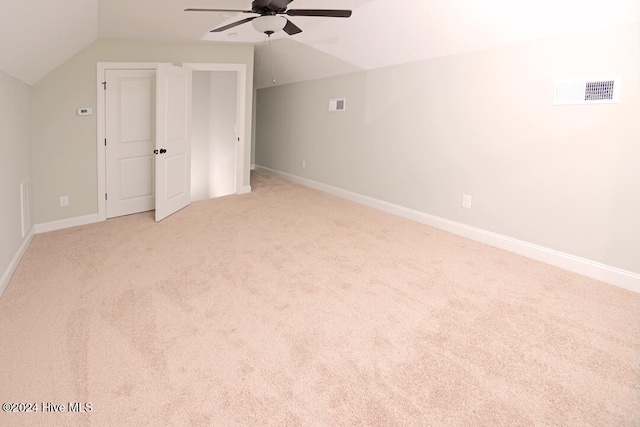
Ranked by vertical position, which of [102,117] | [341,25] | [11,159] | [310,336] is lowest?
[310,336]

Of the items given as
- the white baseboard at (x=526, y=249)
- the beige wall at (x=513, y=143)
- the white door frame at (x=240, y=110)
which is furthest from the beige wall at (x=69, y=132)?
the white baseboard at (x=526, y=249)

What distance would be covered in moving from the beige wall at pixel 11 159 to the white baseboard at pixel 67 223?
677 millimetres

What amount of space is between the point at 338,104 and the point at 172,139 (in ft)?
8.72

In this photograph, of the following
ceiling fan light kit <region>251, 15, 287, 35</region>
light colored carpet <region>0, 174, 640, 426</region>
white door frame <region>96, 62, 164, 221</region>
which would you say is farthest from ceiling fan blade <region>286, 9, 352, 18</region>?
white door frame <region>96, 62, 164, 221</region>

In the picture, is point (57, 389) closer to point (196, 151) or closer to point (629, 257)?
point (629, 257)

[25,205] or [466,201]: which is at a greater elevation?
[466,201]

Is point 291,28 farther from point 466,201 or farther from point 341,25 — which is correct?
point 466,201

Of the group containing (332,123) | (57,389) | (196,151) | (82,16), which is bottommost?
(57,389)

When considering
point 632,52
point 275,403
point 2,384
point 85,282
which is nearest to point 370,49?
point 632,52

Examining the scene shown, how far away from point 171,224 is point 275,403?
3.38m

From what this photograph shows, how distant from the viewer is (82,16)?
357 centimetres

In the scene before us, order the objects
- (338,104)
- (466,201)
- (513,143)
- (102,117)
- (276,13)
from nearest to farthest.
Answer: (276,13) → (513,143) → (466,201) → (102,117) → (338,104)

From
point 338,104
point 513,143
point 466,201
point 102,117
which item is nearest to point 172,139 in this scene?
point 102,117

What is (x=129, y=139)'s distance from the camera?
5008 mm
